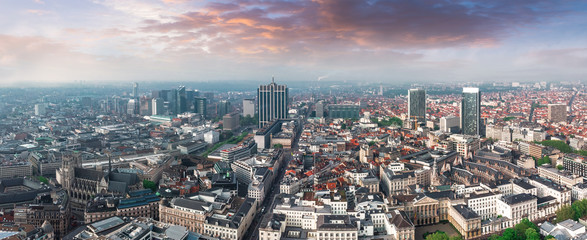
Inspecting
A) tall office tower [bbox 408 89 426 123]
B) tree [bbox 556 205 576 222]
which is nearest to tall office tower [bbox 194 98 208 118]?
tall office tower [bbox 408 89 426 123]

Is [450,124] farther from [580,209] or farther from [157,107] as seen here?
[157,107]

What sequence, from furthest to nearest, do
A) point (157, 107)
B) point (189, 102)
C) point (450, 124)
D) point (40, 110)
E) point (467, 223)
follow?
point (189, 102) < point (157, 107) < point (40, 110) < point (450, 124) < point (467, 223)

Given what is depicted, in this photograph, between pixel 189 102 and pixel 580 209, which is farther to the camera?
pixel 189 102

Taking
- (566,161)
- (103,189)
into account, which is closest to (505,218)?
(566,161)

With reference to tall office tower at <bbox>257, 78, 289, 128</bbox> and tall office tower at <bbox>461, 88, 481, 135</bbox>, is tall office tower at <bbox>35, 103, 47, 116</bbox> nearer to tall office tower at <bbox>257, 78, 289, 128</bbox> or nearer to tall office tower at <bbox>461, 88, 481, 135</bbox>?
tall office tower at <bbox>257, 78, 289, 128</bbox>

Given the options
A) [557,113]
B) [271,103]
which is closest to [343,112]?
[271,103]

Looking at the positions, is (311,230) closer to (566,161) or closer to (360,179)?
(360,179)
